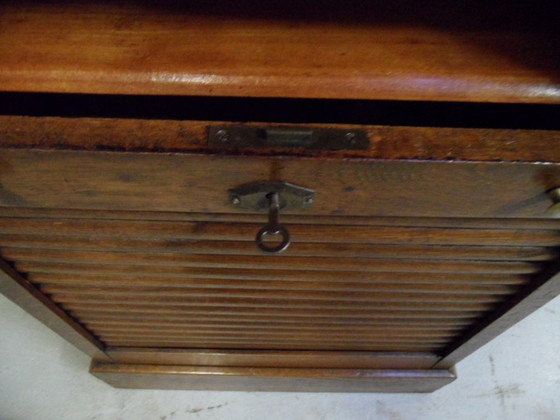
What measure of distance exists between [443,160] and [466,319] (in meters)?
0.70

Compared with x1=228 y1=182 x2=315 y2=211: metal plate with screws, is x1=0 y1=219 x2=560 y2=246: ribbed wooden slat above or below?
above

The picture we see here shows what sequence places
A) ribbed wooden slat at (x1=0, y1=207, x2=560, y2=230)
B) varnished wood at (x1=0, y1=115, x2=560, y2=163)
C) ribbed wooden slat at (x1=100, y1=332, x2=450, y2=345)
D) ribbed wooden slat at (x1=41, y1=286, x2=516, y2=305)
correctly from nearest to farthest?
varnished wood at (x1=0, y1=115, x2=560, y2=163) < ribbed wooden slat at (x1=0, y1=207, x2=560, y2=230) < ribbed wooden slat at (x1=41, y1=286, x2=516, y2=305) < ribbed wooden slat at (x1=100, y1=332, x2=450, y2=345)

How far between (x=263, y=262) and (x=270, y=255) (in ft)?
0.09

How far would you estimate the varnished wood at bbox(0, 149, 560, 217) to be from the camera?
0.54 metres

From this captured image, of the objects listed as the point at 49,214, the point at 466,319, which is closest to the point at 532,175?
the point at 466,319

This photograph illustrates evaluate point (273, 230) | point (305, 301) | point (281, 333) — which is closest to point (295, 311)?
point (305, 301)

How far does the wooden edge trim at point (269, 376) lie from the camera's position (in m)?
1.33

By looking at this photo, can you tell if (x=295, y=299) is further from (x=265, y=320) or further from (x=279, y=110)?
(x=279, y=110)

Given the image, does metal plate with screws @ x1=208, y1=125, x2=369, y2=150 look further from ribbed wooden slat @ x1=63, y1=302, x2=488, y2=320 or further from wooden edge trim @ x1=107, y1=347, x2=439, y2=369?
wooden edge trim @ x1=107, y1=347, x2=439, y2=369

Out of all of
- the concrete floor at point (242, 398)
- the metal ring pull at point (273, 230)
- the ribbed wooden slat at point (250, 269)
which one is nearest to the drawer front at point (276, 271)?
the ribbed wooden slat at point (250, 269)

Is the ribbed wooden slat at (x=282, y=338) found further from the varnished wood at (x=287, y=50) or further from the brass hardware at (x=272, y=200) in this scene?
the varnished wood at (x=287, y=50)

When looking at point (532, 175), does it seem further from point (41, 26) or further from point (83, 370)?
point (83, 370)

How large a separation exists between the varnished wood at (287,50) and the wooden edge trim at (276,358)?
0.91 metres

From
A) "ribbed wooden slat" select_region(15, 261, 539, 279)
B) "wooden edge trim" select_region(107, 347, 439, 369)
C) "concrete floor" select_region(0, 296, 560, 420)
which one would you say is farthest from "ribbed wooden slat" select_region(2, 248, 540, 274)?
"concrete floor" select_region(0, 296, 560, 420)
